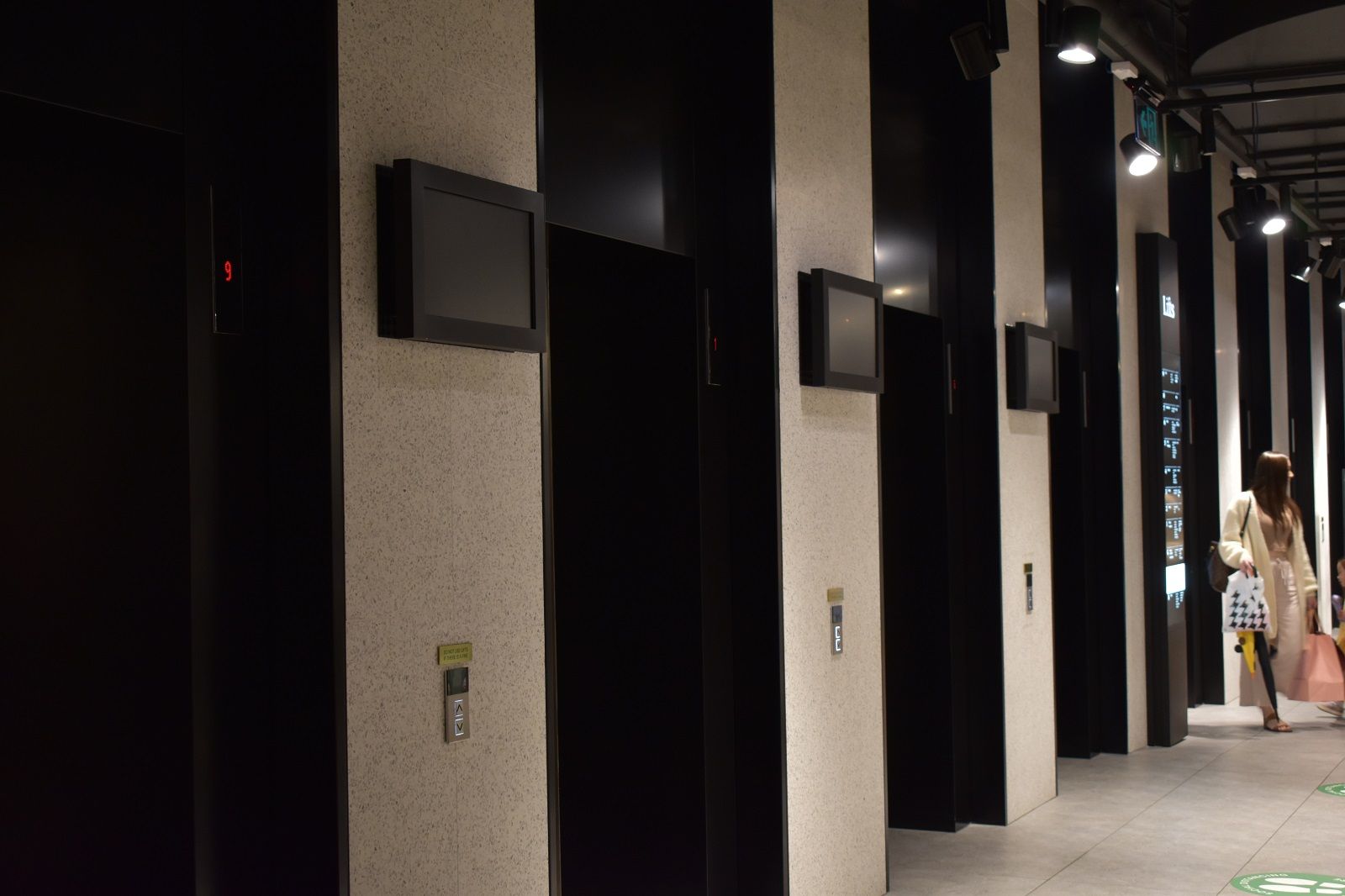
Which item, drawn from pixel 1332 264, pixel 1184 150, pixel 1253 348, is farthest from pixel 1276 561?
pixel 1332 264

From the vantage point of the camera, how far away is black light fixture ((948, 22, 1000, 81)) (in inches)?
217

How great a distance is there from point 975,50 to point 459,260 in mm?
3342

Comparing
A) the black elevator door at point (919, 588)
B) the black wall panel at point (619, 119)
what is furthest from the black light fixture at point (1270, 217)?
the black wall panel at point (619, 119)

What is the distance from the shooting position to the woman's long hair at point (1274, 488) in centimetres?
865

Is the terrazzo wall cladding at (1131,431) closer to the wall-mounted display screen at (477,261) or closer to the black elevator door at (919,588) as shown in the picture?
the black elevator door at (919,588)

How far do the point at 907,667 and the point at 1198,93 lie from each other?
5133 mm

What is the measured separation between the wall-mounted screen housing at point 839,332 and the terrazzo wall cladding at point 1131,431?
11.7ft

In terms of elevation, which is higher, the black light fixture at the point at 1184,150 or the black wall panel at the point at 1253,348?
the black light fixture at the point at 1184,150

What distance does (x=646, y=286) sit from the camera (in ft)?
14.2

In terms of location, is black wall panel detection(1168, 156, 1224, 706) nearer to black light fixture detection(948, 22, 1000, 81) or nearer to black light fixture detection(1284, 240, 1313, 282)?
black light fixture detection(1284, 240, 1313, 282)

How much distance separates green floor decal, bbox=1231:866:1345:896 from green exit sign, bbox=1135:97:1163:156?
4.08 meters

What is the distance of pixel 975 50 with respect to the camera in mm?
5527

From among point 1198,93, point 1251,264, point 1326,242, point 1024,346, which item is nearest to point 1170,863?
point 1024,346

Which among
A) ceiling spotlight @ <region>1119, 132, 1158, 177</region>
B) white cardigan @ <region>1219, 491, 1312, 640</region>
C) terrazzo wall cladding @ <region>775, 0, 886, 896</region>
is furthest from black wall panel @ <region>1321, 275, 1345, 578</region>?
terrazzo wall cladding @ <region>775, 0, 886, 896</region>
